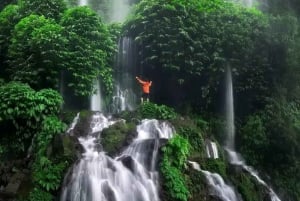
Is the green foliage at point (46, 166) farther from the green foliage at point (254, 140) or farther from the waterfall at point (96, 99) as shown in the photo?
the green foliage at point (254, 140)

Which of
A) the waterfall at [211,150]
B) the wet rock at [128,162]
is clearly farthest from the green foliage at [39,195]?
the waterfall at [211,150]

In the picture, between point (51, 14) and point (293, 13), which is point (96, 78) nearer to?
point (51, 14)

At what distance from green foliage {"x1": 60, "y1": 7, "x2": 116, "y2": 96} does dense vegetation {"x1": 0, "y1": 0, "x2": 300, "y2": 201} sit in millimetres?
37

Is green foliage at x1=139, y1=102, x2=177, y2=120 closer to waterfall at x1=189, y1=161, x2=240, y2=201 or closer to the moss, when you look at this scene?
waterfall at x1=189, y1=161, x2=240, y2=201

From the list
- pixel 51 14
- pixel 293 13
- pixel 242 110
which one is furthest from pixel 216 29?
pixel 51 14

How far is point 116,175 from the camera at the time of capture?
40.8ft

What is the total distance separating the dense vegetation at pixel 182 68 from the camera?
16141mm

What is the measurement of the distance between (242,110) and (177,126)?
4.54m

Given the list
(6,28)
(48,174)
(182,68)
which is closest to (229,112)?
(182,68)

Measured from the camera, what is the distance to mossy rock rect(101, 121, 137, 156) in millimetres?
14008

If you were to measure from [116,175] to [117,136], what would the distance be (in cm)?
218

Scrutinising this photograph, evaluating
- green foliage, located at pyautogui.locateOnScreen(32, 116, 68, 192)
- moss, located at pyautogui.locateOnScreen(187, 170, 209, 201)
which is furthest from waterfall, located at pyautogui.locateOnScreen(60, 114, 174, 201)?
moss, located at pyautogui.locateOnScreen(187, 170, 209, 201)

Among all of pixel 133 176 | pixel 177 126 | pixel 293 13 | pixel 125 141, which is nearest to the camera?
pixel 133 176

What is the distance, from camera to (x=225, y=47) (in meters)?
19.3
